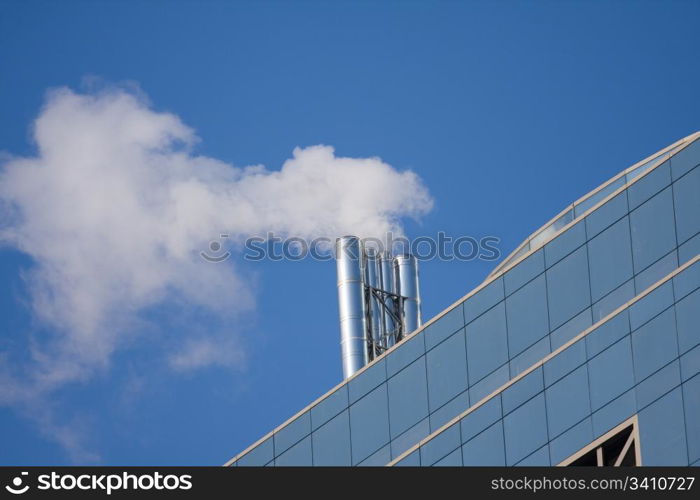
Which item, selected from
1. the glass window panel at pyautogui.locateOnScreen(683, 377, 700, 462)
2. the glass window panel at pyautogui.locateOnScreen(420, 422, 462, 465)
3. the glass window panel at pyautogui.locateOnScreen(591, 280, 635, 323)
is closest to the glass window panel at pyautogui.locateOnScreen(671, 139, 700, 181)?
the glass window panel at pyautogui.locateOnScreen(591, 280, 635, 323)

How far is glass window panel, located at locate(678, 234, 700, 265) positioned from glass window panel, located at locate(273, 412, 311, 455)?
55.8 ft

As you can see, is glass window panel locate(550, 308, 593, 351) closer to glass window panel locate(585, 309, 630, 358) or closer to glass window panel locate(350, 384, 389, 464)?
glass window panel locate(585, 309, 630, 358)

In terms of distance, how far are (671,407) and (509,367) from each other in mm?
12019

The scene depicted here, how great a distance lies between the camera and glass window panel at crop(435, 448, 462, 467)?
62438mm

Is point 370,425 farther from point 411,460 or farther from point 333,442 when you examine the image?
point 411,460

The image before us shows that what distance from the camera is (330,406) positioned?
71.4m

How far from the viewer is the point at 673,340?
56000mm

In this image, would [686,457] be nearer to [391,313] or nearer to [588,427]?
[588,427]

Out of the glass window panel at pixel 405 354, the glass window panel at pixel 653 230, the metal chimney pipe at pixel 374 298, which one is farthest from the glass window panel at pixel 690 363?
the metal chimney pipe at pixel 374 298

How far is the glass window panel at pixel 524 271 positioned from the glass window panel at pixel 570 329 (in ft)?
7.10

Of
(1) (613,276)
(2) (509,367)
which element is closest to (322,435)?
(2) (509,367)

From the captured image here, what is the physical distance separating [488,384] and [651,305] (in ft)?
37.2

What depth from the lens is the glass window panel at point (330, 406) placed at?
71.1 metres
